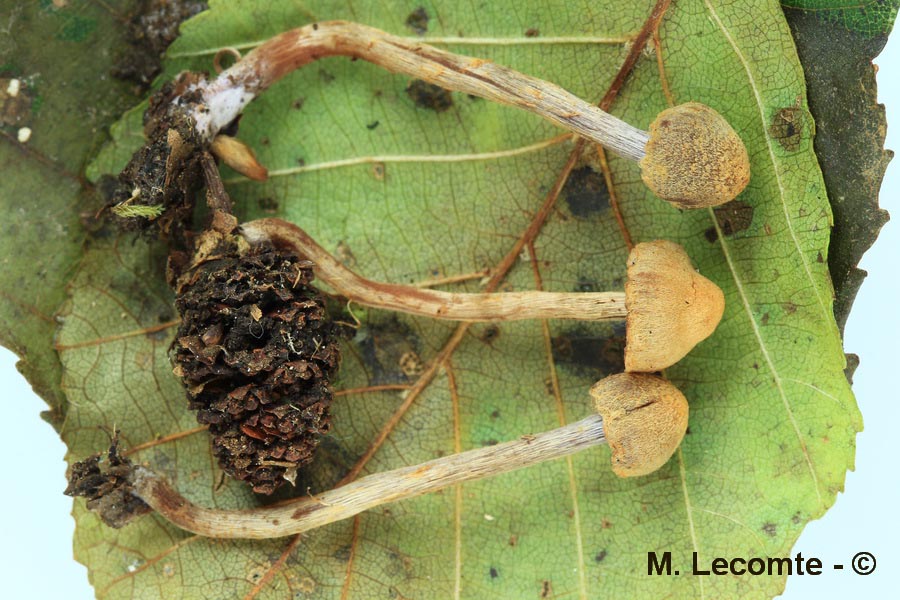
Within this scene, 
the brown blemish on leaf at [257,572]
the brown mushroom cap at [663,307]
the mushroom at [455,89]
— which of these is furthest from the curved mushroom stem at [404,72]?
the brown blemish on leaf at [257,572]

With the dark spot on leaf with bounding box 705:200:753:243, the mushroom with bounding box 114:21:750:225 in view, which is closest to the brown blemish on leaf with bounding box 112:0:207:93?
the mushroom with bounding box 114:21:750:225

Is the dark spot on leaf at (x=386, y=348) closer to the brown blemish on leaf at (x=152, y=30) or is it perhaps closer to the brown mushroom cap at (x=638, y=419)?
the brown mushroom cap at (x=638, y=419)

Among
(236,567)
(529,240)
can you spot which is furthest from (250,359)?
(529,240)

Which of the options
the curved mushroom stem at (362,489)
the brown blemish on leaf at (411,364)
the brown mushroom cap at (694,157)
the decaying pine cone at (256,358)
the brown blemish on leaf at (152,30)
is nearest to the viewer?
the brown mushroom cap at (694,157)

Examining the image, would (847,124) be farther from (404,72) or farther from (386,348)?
(386,348)

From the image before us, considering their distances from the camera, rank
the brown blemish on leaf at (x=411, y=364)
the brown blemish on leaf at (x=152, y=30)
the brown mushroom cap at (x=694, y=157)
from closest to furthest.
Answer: the brown mushroom cap at (x=694, y=157) < the brown blemish on leaf at (x=411, y=364) < the brown blemish on leaf at (x=152, y=30)

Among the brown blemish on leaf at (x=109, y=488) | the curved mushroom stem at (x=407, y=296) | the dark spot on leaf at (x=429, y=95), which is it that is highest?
the dark spot on leaf at (x=429, y=95)
